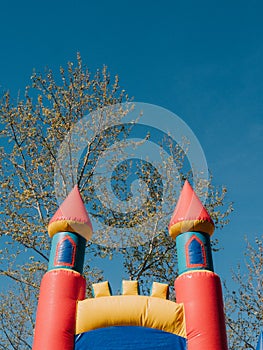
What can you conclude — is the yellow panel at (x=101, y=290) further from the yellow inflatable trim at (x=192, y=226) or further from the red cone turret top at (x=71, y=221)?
the yellow inflatable trim at (x=192, y=226)

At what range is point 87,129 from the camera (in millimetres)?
11219

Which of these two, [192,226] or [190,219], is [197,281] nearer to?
[192,226]

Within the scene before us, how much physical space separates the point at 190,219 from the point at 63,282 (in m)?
2.17

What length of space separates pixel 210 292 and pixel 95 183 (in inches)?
249

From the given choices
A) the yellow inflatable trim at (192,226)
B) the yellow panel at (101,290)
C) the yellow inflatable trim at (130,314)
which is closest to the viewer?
the yellow inflatable trim at (130,314)

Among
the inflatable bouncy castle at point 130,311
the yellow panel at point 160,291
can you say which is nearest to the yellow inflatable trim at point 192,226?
the inflatable bouncy castle at point 130,311

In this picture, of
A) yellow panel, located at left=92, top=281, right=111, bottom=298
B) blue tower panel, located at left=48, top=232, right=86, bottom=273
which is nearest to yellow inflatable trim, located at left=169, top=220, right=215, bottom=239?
yellow panel, located at left=92, top=281, right=111, bottom=298

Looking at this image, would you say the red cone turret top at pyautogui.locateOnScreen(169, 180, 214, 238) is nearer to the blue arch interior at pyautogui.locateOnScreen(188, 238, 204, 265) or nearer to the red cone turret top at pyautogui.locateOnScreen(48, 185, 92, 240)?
the blue arch interior at pyautogui.locateOnScreen(188, 238, 204, 265)

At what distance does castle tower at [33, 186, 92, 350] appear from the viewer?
5.20 metres

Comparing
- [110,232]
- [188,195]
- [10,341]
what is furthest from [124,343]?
Result: [10,341]

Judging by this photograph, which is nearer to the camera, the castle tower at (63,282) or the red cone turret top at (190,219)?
the castle tower at (63,282)

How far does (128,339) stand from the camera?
523 centimetres

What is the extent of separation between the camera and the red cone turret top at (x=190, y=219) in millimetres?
6176

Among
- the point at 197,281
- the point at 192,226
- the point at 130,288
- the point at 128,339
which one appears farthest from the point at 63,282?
the point at 192,226
